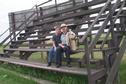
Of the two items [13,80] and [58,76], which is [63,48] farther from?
[13,80]

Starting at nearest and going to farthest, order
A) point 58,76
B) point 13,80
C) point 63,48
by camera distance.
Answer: point 63,48 < point 58,76 < point 13,80

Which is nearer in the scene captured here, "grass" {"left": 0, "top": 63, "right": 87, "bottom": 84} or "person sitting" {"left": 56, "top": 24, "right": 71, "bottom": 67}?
"grass" {"left": 0, "top": 63, "right": 87, "bottom": 84}

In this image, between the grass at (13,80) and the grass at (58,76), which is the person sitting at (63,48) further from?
the grass at (13,80)

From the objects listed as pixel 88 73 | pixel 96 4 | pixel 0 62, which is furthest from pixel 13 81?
pixel 96 4

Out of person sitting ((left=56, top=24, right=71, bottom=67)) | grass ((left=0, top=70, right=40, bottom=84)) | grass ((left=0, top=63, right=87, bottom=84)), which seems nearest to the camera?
grass ((left=0, top=63, right=87, bottom=84))

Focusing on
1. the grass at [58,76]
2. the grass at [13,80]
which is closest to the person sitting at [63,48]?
the grass at [58,76]

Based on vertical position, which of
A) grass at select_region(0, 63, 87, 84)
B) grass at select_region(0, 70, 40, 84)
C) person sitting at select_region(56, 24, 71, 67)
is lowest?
grass at select_region(0, 70, 40, 84)

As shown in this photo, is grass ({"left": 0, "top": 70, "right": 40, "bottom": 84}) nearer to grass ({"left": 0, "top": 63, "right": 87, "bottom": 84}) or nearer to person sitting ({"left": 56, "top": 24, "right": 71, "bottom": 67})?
grass ({"left": 0, "top": 63, "right": 87, "bottom": 84})

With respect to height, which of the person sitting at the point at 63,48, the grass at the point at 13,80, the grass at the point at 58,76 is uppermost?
the person sitting at the point at 63,48

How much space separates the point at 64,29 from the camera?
4.65 metres

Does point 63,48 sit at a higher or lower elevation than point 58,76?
higher

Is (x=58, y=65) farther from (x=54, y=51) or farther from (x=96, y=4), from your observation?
(x=96, y=4)

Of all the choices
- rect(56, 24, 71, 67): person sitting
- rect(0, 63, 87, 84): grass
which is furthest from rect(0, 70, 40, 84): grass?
rect(56, 24, 71, 67): person sitting

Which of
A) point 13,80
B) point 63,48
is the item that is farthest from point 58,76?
point 13,80
